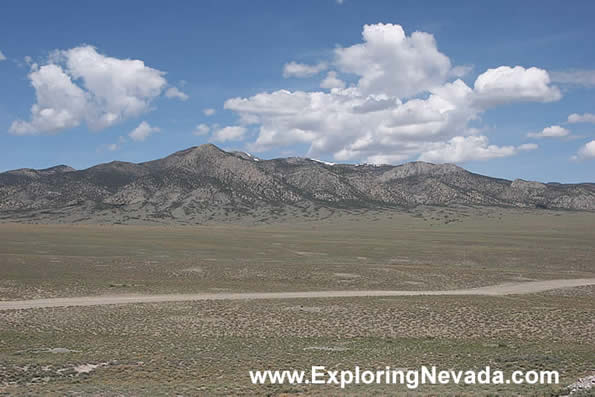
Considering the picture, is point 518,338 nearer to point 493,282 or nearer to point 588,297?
point 588,297

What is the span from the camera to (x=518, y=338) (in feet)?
78.0

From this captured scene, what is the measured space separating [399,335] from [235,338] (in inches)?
322

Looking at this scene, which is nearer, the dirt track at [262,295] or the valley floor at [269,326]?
the valley floor at [269,326]

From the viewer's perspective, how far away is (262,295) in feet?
124

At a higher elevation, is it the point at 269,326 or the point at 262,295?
the point at 269,326

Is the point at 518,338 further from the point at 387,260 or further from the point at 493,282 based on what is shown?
the point at 387,260

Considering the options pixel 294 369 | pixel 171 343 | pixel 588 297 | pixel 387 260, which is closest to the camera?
pixel 294 369

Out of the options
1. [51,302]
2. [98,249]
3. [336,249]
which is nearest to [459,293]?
[51,302]

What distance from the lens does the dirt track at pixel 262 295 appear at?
107ft

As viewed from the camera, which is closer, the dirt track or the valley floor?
the valley floor

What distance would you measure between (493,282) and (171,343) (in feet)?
117

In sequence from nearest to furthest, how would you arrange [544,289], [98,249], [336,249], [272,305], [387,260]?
[272,305]
[544,289]
[387,260]
[98,249]
[336,249]

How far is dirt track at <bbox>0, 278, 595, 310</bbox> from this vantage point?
107 feet

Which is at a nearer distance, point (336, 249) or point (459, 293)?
point (459, 293)
